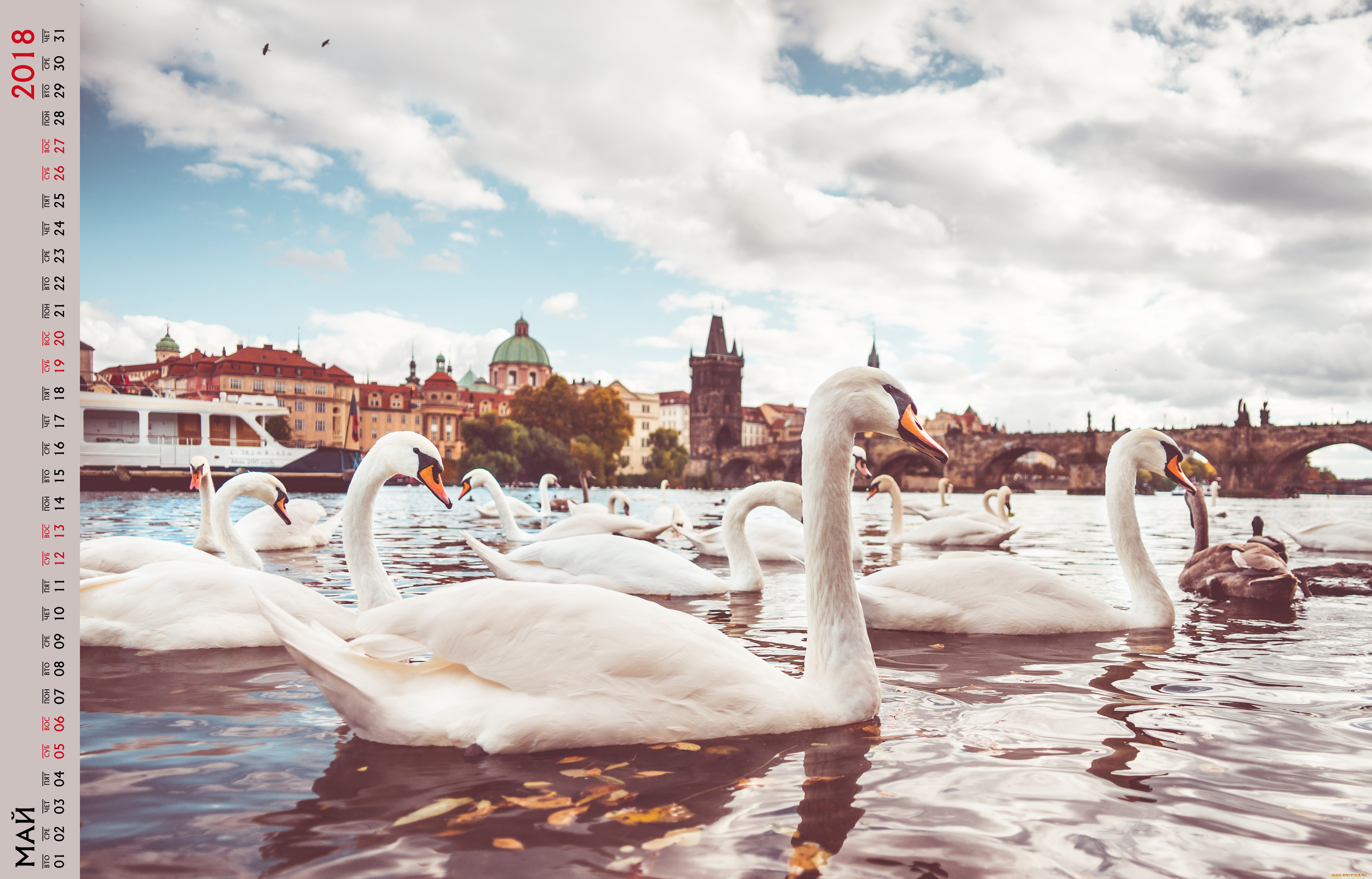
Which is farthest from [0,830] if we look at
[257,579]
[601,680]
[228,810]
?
[257,579]

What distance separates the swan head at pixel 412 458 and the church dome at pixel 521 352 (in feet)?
487

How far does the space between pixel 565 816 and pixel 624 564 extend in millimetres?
4603

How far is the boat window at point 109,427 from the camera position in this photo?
31984 mm

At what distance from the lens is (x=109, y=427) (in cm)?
3259

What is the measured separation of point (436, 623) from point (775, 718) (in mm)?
1175

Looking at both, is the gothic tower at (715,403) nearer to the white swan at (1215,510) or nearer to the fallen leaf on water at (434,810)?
the white swan at (1215,510)

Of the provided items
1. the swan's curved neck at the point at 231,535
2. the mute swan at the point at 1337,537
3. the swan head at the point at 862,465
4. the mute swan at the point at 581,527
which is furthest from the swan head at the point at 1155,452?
the mute swan at the point at 1337,537

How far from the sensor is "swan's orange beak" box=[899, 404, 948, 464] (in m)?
3.14

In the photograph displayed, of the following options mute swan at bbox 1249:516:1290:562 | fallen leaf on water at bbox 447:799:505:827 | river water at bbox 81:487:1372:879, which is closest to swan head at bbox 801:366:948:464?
river water at bbox 81:487:1372:879

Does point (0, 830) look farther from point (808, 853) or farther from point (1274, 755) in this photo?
point (1274, 755)

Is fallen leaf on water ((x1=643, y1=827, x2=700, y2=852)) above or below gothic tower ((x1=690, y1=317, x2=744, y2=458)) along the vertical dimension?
below

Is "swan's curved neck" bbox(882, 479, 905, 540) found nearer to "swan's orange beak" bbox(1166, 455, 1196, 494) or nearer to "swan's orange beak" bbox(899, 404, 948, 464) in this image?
"swan's orange beak" bbox(1166, 455, 1196, 494)

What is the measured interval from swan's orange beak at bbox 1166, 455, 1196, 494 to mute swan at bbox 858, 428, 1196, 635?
58 centimetres

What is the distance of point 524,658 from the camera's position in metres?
2.65
